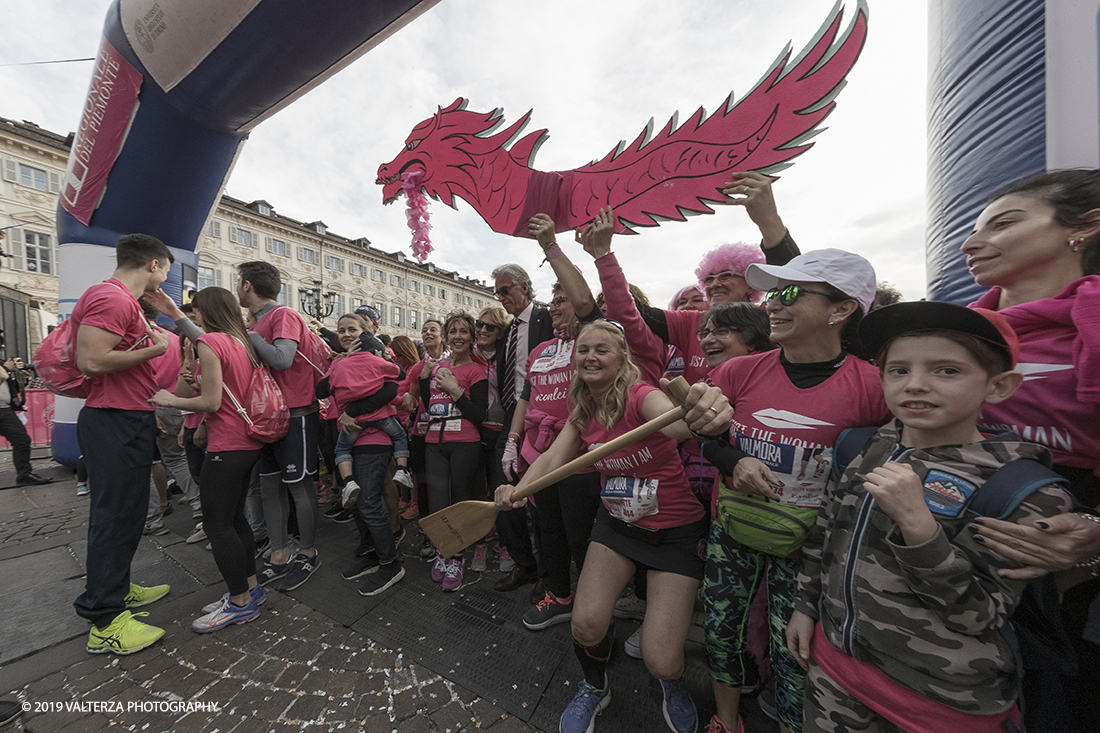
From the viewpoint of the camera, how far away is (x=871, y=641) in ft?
3.85

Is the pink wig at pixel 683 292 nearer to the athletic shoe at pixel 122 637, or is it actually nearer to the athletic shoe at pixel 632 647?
the athletic shoe at pixel 632 647

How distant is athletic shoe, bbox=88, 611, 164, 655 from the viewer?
8.04ft

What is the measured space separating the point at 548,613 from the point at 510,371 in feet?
6.05

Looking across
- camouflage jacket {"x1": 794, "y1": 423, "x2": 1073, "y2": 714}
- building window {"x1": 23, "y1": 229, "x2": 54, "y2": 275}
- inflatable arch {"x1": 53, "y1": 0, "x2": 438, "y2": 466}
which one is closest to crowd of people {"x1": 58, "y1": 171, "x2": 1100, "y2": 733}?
camouflage jacket {"x1": 794, "y1": 423, "x2": 1073, "y2": 714}

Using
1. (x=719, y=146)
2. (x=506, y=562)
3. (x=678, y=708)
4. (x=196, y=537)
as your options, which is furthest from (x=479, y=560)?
(x=719, y=146)

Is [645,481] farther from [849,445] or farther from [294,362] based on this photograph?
[294,362]

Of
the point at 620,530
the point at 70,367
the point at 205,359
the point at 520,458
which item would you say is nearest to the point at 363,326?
the point at 205,359

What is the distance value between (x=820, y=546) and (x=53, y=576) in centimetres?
568

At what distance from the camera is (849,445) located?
1.42 meters

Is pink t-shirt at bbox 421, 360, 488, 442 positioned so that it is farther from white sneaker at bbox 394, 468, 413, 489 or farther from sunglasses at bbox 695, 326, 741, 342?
sunglasses at bbox 695, 326, 741, 342

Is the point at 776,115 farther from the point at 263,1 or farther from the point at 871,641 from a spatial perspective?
the point at 263,1

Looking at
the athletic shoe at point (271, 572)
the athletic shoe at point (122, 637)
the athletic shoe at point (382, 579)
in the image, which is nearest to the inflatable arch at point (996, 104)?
the athletic shoe at point (382, 579)

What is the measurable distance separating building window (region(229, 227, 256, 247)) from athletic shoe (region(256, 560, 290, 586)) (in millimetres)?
34598

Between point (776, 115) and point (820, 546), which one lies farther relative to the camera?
point (776, 115)
